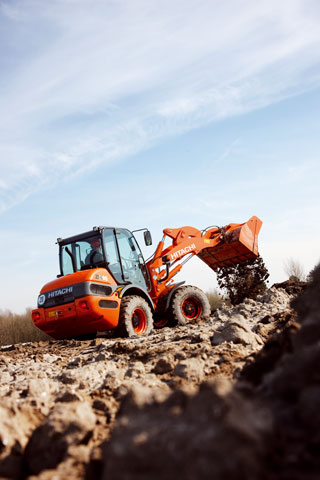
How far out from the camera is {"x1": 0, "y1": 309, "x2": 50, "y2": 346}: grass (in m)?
19.5

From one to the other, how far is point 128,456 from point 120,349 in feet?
18.5

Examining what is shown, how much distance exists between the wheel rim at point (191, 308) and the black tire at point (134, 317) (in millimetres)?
1863

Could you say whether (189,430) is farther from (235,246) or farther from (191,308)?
(235,246)

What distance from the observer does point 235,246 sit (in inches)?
500

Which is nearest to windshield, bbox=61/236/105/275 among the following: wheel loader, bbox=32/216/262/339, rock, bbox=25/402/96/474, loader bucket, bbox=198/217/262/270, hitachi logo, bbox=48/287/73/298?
wheel loader, bbox=32/216/262/339

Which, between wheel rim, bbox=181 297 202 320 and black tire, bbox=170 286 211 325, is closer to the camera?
black tire, bbox=170 286 211 325

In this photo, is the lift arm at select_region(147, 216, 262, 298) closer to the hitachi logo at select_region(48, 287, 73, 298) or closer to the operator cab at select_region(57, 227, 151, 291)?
the operator cab at select_region(57, 227, 151, 291)

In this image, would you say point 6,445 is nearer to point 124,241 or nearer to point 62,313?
point 62,313

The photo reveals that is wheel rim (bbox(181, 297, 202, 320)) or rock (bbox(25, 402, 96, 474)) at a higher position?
wheel rim (bbox(181, 297, 202, 320))

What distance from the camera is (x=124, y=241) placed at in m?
10.8

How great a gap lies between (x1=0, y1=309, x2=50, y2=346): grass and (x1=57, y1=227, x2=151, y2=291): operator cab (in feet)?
31.4

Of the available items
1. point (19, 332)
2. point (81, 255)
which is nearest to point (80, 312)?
point (81, 255)

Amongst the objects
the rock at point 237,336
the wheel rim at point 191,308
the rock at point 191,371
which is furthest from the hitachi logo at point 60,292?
the rock at point 191,371

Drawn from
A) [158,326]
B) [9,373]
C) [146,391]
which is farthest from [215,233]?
[146,391]
